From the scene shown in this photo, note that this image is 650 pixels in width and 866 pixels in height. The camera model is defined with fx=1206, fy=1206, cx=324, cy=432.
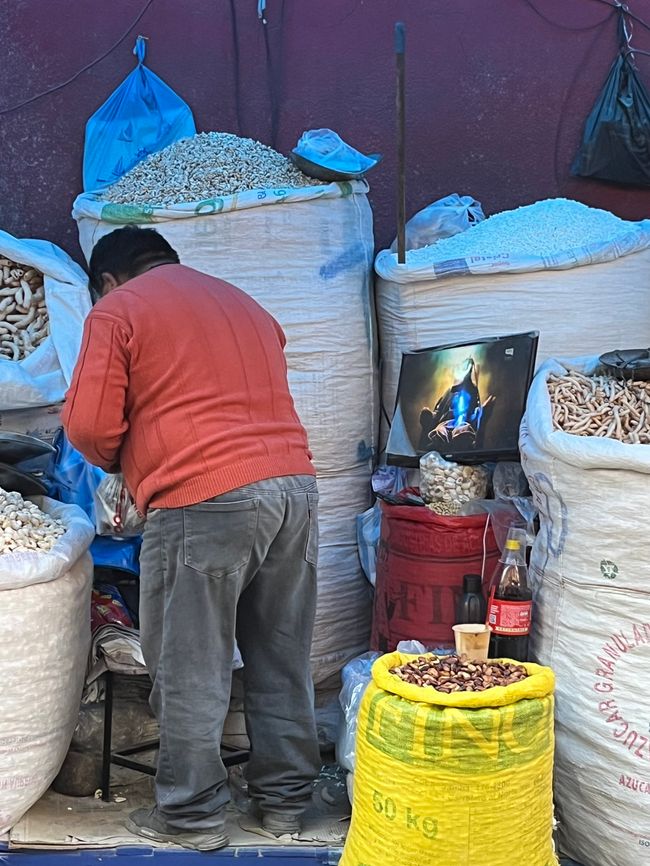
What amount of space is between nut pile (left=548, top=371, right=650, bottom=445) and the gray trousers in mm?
650

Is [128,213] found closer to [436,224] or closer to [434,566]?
[436,224]

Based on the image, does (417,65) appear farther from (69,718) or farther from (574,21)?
(69,718)

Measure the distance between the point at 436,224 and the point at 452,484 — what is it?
1021 mm

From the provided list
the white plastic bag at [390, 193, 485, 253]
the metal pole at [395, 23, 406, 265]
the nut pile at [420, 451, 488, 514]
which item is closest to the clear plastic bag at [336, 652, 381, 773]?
the nut pile at [420, 451, 488, 514]

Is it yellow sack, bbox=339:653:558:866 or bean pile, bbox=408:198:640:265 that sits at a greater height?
bean pile, bbox=408:198:640:265

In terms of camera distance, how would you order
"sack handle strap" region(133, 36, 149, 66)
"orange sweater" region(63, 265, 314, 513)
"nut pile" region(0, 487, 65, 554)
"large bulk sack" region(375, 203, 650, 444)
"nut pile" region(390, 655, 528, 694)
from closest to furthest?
"nut pile" region(390, 655, 528, 694) < "orange sweater" region(63, 265, 314, 513) < "nut pile" region(0, 487, 65, 554) < "large bulk sack" region(375, 203, 650, 444) < "sack handle strap" region(133, 36, 149, 66)

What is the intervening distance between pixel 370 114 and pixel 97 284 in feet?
5.29

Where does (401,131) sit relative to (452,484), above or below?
above

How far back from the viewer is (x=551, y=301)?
11.7 ft

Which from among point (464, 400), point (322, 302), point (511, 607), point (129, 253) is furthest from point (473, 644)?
point (322, 302)

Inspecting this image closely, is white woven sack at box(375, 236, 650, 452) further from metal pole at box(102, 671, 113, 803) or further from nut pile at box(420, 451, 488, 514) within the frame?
metal pole at box(102, 671, 113, 803)

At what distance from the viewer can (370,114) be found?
4270 millimetres

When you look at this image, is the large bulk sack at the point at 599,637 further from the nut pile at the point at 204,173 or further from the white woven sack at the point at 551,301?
the nut pile at the point at 204,173

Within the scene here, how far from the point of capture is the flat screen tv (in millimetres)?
3291
